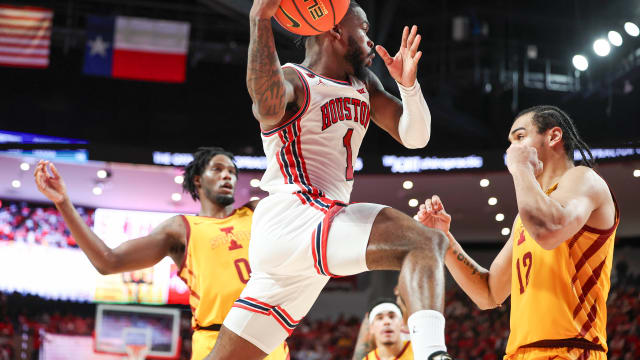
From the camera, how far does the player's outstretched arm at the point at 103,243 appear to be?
372 centimetres

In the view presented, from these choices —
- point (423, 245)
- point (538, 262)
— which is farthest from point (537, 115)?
point (423, 245)

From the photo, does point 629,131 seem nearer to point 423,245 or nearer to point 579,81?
point 579,81

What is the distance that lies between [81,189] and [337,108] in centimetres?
1411

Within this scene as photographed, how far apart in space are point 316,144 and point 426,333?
1.04m

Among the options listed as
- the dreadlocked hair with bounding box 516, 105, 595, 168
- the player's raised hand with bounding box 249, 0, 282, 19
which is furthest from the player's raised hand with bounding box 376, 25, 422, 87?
the dreadlocked hair with bounding box 516, 105, 595, 168

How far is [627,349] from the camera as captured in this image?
44.3 feet

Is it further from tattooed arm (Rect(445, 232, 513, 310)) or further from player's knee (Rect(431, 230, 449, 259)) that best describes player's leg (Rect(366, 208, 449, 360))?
tattooed arm (Rect(445, 232, 513, 310))

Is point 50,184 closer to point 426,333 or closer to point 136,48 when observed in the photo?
point 426,333

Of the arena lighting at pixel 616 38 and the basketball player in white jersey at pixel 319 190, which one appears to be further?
the arena lighting at pixel 616 38

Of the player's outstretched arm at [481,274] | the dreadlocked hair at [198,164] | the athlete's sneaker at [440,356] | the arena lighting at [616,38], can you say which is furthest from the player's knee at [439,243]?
the arena lighting at [616,38]

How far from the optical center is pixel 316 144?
10.1 ft

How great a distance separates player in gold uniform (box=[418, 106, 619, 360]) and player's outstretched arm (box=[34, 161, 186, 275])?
2.22 m

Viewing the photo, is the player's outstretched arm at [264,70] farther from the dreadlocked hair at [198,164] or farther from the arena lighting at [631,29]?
the arena lighting at [631,29]

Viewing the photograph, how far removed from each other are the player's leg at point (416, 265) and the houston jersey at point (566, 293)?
895mm
